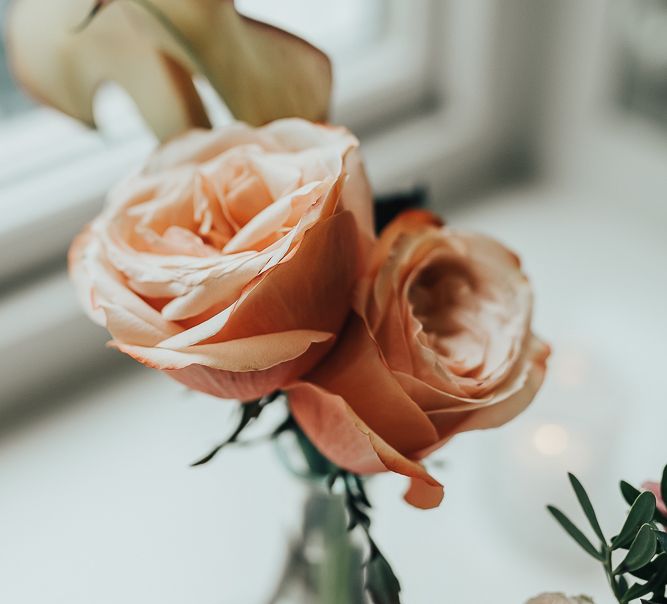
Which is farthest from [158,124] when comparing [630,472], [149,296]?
[630,472]

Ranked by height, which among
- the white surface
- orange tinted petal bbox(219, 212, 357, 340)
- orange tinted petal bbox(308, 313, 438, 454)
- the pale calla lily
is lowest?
the white surface

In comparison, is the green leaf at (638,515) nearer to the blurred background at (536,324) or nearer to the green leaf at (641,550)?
the green leaf at (641,550)

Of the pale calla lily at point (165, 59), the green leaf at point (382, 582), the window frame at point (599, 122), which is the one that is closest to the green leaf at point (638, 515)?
the green leaf at point (382, 582)

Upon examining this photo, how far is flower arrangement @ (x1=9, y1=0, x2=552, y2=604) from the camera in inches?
12.1

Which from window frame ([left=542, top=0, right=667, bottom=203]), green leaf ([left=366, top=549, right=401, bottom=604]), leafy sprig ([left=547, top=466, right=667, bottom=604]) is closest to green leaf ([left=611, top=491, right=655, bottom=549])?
leafy sprig ([left=547, top=466, right=667, bottom=604])

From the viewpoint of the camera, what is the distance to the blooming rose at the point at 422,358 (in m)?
0.32

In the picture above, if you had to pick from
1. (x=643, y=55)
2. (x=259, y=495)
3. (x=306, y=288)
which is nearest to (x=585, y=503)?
(x=306, y=288)

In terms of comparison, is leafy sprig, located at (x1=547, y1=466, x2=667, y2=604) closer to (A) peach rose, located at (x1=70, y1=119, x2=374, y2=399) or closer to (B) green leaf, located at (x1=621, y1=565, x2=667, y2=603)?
(B) green leaf, located at (x1=621, y1=565, x2=667, y2=603)

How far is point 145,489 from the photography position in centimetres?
52

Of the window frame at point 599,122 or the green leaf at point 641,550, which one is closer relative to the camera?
the green leaf at point 641,550

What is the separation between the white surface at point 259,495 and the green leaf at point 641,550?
6.3 inches

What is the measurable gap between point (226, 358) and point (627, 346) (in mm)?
396

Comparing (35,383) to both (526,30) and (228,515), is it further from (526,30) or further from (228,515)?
(526,30)

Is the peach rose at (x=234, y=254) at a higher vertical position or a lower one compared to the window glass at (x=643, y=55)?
higher
